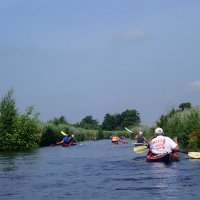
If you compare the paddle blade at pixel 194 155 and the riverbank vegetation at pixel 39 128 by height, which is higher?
the riverbank vegetation at pixel 39 128

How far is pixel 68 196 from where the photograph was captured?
14.4m

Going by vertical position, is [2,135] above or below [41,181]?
above

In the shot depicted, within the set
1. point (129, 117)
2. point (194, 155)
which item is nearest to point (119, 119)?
point (129, 117)

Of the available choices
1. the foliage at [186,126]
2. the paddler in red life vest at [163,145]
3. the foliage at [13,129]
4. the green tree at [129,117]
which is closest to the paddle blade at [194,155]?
the paddler in red life vest at [163,145]

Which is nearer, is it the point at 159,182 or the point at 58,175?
the point at 159,182

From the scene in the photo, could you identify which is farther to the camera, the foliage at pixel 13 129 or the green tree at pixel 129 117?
the green tree at pixel 129 117

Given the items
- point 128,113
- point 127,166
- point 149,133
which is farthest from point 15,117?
point 128,113

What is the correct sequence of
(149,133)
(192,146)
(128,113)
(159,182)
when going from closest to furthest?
(159,182), (192,146), (149,133), (128,113)

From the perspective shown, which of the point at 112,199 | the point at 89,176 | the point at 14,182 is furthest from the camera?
the point at 89,176

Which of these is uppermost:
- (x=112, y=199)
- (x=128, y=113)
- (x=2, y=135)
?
(x=128, y=113)

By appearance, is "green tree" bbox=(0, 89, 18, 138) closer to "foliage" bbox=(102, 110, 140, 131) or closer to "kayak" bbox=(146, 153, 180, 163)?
"kayak" bbox=(146, 153, 180, 163)

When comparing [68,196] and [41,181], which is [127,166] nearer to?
[41,181]

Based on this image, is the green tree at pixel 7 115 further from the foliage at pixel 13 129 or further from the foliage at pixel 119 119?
the foliage at pixel 119 119

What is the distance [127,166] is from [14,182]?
6.76 meters
